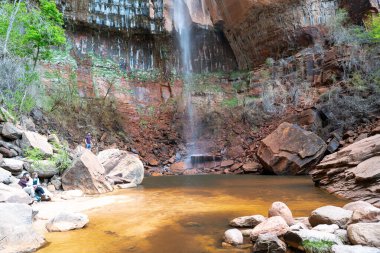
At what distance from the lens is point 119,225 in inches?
241

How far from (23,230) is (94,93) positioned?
21680mm

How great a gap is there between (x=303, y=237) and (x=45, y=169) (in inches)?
359

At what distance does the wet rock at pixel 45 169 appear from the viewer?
Answer: 10016 mm

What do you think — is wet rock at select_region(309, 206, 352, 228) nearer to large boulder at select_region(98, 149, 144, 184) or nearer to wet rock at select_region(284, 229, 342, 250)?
wet rock at select_region(284, 229, 342, 250)

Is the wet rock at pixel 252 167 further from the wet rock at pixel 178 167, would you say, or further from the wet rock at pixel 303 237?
the wet rock at pixel 303 237

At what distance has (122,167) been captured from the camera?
44.4 feet

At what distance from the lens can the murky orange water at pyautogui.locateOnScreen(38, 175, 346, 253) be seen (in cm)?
483

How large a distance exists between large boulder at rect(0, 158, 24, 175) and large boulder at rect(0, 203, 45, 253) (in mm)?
4616

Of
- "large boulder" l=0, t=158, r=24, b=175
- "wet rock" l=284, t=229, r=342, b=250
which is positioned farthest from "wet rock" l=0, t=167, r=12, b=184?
"wet rock" l=284, t=229, r=342, b=250

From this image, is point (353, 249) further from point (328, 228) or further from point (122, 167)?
point (122, 167)

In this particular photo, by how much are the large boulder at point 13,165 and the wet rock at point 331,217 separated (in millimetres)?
8816

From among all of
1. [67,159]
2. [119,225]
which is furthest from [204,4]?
[119,225]

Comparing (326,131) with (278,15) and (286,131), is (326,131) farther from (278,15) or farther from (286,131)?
(278,15)

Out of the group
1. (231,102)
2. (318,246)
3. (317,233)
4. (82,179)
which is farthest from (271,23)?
(318,246)
